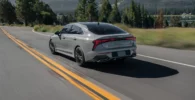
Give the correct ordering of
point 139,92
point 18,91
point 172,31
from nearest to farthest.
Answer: point 139,92 → point 18,91 → point 172,31

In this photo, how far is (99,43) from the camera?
28.5 ft

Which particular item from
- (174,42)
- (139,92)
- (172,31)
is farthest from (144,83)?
(172,31)

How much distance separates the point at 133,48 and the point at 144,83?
7.76 ft

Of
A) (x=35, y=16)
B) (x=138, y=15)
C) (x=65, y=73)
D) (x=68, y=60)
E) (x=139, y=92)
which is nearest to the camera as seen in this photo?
(x=139, y=92)

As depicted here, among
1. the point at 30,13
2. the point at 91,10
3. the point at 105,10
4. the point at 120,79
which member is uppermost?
the point at 105,10

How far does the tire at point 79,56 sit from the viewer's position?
922cm

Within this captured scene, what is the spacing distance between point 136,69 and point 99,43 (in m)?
1.35

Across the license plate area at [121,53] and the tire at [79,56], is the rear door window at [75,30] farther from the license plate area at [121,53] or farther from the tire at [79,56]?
the license plate area at [121,53]

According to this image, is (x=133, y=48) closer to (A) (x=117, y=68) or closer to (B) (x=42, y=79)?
(A) (x=117, y=68)

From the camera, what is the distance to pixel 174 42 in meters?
15.9

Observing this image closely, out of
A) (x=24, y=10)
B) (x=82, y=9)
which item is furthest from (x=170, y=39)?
(x=82, y=9)

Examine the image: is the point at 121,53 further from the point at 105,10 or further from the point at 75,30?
the point at 105,10

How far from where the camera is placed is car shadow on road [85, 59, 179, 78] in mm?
7945

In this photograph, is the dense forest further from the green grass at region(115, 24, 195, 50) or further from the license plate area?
the license plate area
